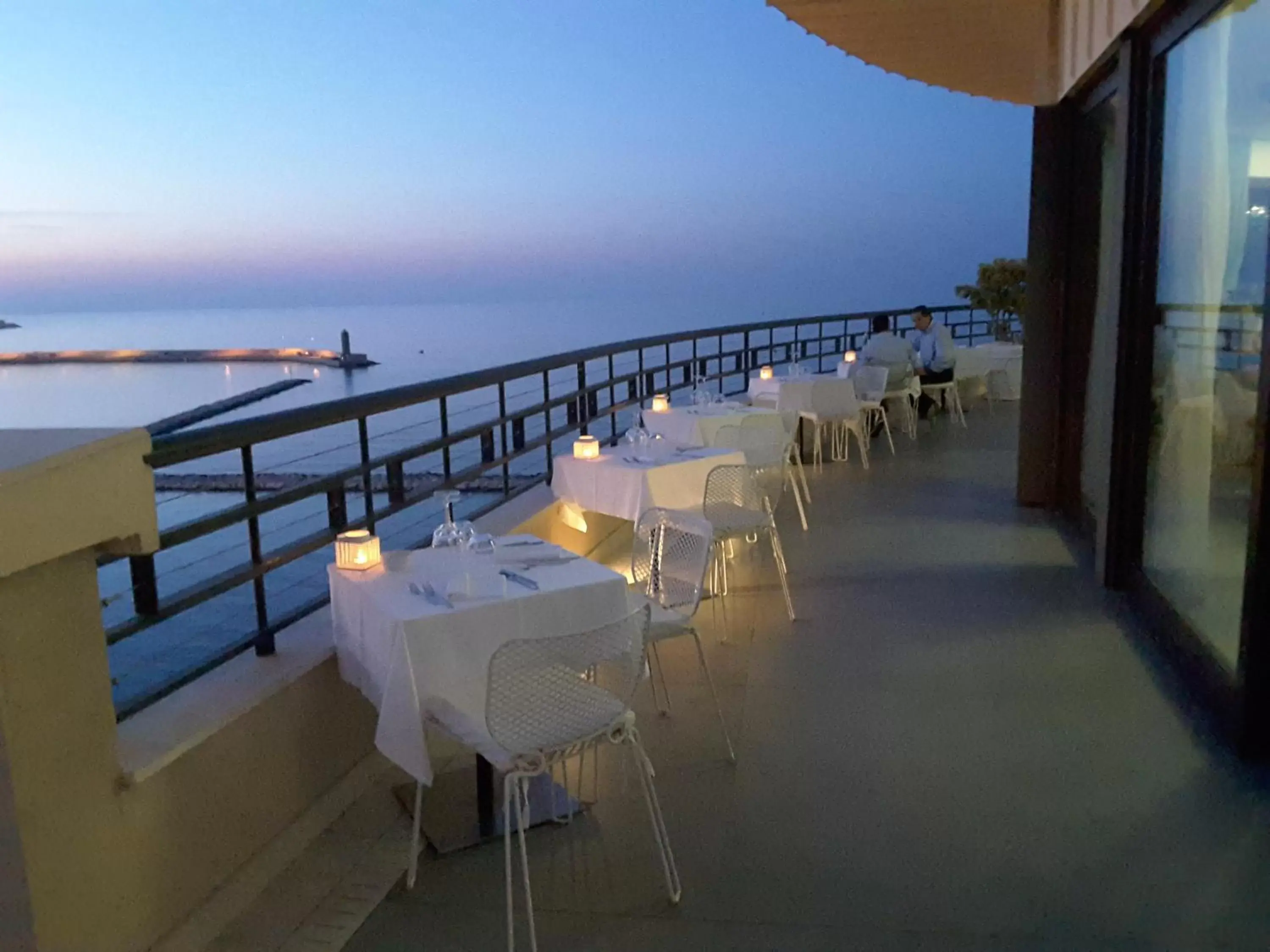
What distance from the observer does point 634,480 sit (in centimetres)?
482

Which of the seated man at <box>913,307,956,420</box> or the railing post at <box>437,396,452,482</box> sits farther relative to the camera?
the seated man at <box>913,307,956,420</box>

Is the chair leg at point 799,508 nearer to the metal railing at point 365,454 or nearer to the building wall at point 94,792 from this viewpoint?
the metal railing at point 365,454

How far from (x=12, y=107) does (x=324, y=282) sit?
57.2 feet

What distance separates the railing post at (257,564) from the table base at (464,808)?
584mm

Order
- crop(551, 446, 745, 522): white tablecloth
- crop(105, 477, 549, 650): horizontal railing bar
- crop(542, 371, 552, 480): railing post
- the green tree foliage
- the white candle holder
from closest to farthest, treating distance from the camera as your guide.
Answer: crop(105, 477, 549, 650): horizontal railing bar
crop(551, 446, 745, 522): white tablecloth
the white candle holder
crop(542, 371, 552, 480): railing post
the green tree foliage

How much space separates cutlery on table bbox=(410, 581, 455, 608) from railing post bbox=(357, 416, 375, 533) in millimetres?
616

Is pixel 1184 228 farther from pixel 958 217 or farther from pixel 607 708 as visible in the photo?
pixel 958 217

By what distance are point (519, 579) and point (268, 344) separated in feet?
73.0

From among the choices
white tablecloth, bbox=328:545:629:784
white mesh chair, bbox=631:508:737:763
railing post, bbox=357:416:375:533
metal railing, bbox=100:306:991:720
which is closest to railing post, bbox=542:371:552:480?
metal railing, bbox=100:306:991:720

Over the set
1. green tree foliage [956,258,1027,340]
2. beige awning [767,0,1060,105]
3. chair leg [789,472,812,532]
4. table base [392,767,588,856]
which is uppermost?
beige awning [767,0,1060,105]

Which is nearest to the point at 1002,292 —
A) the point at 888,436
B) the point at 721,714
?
the point at 888,436

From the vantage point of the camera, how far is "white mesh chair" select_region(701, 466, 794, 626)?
174 inches

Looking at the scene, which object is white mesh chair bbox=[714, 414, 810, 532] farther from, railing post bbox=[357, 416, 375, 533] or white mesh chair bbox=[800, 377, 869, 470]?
railing post bbox=[357, 416, 375, 533]

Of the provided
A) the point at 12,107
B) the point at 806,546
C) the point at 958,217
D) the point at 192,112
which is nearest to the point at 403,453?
the point at 806,546
